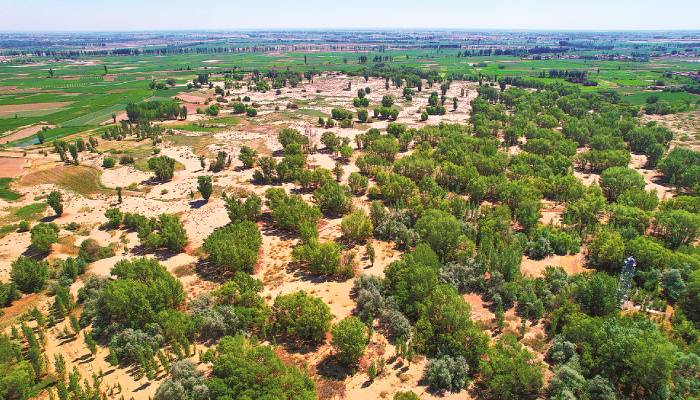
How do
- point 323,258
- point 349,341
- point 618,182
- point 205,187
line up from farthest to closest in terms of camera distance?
point 205,187
point 618,182
point 323,258
point 349,341

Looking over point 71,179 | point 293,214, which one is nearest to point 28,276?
point 293,214

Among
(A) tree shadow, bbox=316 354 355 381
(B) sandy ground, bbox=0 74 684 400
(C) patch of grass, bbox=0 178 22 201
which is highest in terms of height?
(C) patch of grass, bbox=0 178 22 201

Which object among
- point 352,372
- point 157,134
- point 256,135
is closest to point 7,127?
point 157,134

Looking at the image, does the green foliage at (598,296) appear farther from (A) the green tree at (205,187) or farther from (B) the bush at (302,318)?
(A) the green tree at (205,187)

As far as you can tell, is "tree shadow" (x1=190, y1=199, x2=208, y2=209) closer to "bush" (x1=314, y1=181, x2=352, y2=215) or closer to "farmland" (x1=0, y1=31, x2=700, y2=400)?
"farmland" (x1=0, y1=31, x2=700, y2=400)

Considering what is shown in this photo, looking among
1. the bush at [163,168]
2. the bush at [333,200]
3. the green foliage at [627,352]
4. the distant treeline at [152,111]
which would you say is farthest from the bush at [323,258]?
the distant treeline at [152,111]

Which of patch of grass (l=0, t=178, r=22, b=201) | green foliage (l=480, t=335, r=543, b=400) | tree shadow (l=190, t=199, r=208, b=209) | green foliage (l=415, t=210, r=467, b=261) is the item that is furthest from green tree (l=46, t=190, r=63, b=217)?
green foliage (l=480, t=335, r=543, b=400)

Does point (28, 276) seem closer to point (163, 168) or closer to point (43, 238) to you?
point (43, 238)
